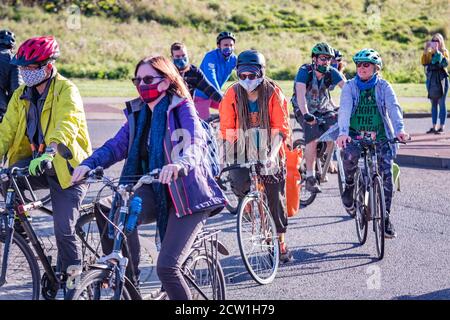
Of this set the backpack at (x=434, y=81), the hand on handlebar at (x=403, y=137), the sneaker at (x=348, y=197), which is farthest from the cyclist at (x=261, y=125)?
the backpack at (x=434, y=81)

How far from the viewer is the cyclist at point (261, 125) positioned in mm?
7355

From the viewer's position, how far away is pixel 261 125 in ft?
24.5

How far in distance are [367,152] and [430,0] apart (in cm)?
5396

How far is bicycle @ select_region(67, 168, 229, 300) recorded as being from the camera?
4.48 m

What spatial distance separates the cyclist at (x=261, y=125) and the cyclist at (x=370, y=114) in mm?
756

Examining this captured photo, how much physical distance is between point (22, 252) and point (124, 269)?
123 cm

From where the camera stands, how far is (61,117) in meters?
5.84

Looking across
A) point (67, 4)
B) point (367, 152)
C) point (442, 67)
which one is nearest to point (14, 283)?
point (367, 152)

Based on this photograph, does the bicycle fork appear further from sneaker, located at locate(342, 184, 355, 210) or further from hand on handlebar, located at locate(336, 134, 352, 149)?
sneaker, located at locate(342, 184, 355, 210)

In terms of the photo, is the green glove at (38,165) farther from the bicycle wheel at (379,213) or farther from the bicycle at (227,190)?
the bicycle at (227,190)

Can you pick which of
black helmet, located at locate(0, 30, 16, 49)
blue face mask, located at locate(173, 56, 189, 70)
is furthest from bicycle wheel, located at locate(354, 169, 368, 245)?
black helmet, located at locate(0, 30, 16, 49)

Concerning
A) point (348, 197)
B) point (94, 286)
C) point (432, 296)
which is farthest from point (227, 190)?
point (94, 286)

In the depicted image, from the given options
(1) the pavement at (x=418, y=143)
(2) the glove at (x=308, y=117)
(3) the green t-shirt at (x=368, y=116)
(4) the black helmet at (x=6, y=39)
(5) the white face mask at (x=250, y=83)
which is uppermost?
(4) the black helmet at (x=6, y=39)
